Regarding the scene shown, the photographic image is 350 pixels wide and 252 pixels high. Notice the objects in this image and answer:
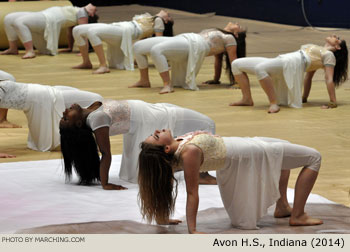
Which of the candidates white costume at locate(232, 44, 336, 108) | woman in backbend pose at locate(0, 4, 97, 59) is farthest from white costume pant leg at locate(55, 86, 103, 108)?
woman in backbend pose at locate(0, 4, 97, 59)

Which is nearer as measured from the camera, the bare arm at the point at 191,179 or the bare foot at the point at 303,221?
the bare arm at the point at 191,179

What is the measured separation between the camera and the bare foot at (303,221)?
3.46m

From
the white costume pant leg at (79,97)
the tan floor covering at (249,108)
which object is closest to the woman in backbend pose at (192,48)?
the tan floor covering at (249,108)

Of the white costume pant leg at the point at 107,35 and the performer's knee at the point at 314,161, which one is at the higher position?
the performer's knee at the point at 314,161

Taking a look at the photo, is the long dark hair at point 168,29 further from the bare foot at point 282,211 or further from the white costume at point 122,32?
the bare foot at point 282,211

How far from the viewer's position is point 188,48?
7.24 m

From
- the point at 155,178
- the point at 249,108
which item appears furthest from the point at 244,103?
the point at 155,178

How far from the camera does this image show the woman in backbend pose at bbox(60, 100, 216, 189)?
4.09m

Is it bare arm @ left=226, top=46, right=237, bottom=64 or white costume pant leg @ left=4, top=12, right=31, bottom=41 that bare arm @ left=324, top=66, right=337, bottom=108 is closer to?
bare arm @ left=226, top=46, right=237, bottom=64

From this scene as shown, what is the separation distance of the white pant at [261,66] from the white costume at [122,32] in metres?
2.03

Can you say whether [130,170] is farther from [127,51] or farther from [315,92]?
[127,51]

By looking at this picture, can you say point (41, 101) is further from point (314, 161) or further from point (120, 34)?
point (120, 34)

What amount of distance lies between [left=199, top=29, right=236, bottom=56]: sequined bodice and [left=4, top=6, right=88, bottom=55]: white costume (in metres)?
2.52

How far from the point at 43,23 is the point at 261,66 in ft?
13.3
